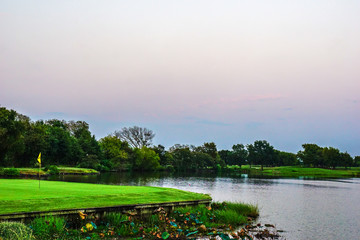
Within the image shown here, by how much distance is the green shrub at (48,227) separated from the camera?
11.6m

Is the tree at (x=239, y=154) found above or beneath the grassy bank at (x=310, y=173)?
above

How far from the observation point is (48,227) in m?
12.3

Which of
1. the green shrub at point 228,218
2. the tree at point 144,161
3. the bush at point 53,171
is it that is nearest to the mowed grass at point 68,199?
the green shrub at point 228,218

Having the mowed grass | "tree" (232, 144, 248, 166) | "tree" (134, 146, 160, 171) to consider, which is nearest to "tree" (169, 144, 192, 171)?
"tree" (134, 146, 160, 171)

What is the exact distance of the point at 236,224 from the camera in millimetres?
18203

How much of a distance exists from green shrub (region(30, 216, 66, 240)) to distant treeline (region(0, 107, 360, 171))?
4857 cm

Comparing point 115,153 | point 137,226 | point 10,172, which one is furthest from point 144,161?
point 137,226

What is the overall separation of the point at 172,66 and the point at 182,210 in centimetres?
3180

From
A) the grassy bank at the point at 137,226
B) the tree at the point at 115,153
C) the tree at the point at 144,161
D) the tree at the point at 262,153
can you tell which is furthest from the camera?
the tree at the point at 262,153

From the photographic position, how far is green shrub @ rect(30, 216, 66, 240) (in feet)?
38.1

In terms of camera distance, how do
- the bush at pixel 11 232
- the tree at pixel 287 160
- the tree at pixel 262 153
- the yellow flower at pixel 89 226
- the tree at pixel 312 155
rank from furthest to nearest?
the tree at pixel 287 160 < the tree at pixel 262 153 < the tree at pixel 312 155 < the yellow flower at pixel 89 226 < the bush at pixel 11 232

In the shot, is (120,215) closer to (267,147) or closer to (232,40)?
(232,40)

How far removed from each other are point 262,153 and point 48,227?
15922 cm

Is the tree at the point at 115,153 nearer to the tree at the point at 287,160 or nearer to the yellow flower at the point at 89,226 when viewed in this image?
the yellow flower at the point at 89,226
